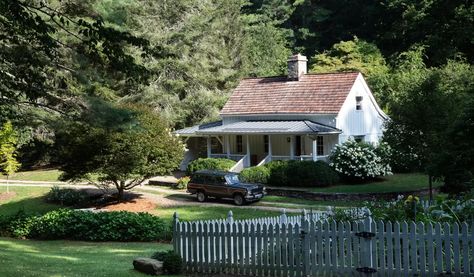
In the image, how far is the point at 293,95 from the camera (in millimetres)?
37312

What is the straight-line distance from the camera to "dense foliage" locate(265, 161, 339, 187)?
3128 centimetres

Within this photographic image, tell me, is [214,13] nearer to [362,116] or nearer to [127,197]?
[362,116]

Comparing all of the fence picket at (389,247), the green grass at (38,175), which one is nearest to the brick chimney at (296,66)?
the green grass at (38,175)

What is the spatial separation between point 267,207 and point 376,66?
93.6 feet

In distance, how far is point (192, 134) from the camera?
130 ft

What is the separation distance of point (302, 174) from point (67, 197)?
43.4 ft

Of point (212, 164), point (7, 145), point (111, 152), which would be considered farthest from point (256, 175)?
point (7, 145)

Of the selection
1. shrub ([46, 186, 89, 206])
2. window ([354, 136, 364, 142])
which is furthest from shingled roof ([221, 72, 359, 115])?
shrub ([46, 186, 89, 206])

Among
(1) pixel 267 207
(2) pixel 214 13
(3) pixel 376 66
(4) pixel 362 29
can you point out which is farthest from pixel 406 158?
(4) pixel 362 29

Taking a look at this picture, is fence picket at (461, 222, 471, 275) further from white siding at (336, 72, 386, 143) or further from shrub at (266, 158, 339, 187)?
white siding at (336, 72, 386, 143)

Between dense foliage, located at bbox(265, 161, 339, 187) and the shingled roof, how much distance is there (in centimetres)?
409

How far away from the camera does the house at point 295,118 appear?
34.5 m

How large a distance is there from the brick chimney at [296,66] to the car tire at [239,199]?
43.8 feet

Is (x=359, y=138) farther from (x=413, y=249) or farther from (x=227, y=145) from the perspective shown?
(x=413, y=249)
